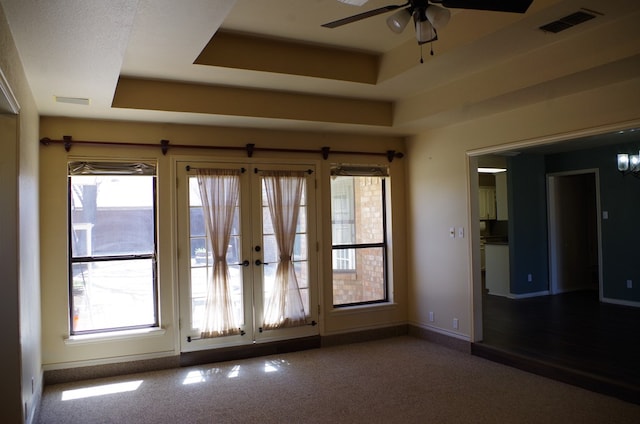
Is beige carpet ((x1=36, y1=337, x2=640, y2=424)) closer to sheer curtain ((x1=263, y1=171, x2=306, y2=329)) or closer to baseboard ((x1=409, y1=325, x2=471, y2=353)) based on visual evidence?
baseboard ((x1=409, y1=325, x2=471, y2=353))

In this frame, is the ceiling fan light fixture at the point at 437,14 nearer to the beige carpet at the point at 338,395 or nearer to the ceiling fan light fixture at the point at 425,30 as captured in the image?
the ceiling fan light fixture at the point at 425,30

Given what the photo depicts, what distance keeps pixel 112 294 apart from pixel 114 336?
0.42 metres

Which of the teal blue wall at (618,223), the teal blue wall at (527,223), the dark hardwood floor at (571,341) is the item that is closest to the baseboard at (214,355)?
the dark hardwood floor at (571,341)

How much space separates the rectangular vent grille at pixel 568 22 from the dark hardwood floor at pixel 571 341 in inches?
110

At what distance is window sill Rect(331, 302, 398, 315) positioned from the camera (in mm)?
5586

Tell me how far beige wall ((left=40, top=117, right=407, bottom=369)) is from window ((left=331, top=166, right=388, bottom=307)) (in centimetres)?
16

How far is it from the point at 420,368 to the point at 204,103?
3.36 metres

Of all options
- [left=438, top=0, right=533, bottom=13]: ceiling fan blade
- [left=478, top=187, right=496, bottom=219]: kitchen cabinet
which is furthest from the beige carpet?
[left=478, top=187, right=496, bottom=219]: kitchen cabinet

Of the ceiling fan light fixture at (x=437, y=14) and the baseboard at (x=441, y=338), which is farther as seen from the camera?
the baseboard at (x=441, y=338)

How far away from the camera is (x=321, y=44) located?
4.00 m

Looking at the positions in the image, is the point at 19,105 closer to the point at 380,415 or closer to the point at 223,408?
the point at 223,408

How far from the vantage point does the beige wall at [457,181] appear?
3.84 m

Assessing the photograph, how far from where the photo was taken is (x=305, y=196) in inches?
215

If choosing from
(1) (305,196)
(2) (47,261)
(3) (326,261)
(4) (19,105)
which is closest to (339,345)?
(3) (326,261)
